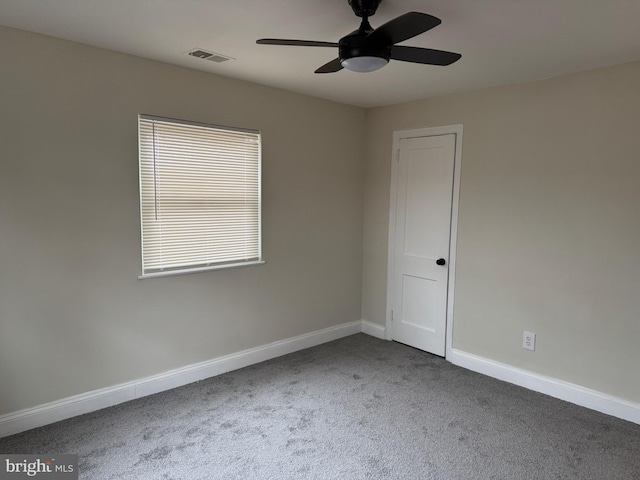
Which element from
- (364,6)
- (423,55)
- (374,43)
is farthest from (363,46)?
(423,55)

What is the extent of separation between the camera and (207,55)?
9.02 feet

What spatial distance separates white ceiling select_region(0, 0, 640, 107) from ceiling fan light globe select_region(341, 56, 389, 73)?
0.29 metres

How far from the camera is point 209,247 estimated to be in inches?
129

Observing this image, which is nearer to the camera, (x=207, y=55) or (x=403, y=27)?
(x=403, y=27)

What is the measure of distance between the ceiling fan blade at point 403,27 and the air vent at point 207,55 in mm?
1335

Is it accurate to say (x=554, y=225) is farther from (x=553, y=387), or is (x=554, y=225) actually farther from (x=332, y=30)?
(x=332, y=30)

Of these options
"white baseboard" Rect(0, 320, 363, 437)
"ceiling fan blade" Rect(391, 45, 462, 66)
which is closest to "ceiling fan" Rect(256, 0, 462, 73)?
"ceiling fan blade" Rect(391, 45, 462, 66)

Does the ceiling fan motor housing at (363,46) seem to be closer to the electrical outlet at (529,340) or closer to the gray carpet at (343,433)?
the gray carpet at (343,433)

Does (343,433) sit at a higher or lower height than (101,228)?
lower

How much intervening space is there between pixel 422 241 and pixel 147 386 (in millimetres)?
2612

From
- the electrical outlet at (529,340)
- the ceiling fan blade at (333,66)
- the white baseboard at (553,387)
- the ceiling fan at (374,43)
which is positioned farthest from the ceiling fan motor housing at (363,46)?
the white baseboard at (553,387)

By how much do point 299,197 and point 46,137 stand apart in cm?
199

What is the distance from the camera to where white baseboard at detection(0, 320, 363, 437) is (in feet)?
8.37

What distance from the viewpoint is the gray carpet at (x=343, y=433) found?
7.43 feet
